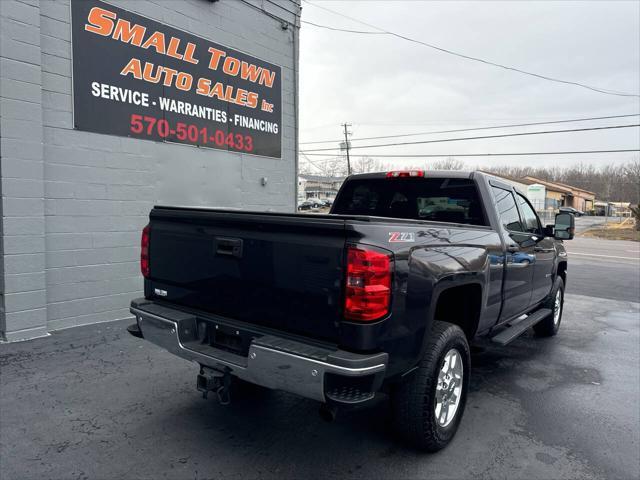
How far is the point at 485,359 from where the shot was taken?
5.14 m

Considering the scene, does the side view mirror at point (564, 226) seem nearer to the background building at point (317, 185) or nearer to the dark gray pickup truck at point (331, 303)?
the dark gray pickup truck at point (331, 303)

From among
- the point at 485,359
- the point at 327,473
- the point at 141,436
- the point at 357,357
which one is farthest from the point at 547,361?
the point at 141,436

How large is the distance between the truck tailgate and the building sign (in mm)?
3243

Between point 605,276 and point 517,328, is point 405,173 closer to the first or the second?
point 517,328

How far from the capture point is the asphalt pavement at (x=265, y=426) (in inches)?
112

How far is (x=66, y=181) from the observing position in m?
5.45

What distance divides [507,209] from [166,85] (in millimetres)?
4868

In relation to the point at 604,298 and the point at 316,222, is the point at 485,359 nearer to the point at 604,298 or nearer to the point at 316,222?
the point at 316,222

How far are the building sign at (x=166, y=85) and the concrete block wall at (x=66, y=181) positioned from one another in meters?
0.15

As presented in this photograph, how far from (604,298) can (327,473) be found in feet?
28.4

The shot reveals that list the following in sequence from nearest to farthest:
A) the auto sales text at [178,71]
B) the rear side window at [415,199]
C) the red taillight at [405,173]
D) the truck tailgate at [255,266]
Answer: the truck tailgate at [255,266]
the rear side window at [415,199]
the red taillight at [405,173]
the auto sales text at [178,71]

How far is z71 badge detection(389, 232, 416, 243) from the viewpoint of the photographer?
2.49 meters

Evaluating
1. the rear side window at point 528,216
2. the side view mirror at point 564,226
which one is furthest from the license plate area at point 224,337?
the side view mirror at point 564,226

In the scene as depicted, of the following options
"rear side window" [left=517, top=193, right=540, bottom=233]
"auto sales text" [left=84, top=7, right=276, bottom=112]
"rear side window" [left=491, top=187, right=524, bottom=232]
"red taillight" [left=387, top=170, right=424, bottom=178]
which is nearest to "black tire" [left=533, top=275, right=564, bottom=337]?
"rear side window" [left=517, top=193, right=540, bottom=233]
